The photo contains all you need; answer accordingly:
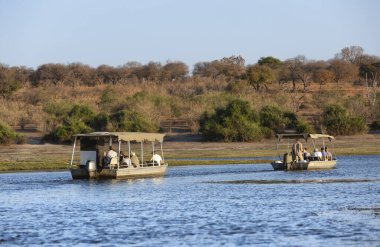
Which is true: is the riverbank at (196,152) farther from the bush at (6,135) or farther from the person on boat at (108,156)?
the person on boat at (108,156)

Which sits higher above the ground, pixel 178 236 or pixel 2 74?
pixel 2 74

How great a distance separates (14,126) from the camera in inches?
3204

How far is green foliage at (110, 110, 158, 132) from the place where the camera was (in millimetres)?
74875

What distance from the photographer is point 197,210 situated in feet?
108

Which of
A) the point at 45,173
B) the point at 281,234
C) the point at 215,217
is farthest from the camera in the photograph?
the point at 45,173

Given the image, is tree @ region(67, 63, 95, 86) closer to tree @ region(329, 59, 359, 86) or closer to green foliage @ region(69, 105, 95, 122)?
tree @ region(329, 59, 359, 86)

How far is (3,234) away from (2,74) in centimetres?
8921

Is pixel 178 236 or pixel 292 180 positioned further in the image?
pixel 292 180

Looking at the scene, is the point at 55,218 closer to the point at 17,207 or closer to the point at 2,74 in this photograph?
the point at 17,207

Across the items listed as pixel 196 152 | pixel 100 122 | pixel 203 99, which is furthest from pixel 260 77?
pixel 196 152

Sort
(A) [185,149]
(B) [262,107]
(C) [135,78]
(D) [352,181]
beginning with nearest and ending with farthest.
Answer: (D) [352,181]
(A) [185,149]
(B) [262,107]
(C) [135,78]

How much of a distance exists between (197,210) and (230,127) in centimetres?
3947

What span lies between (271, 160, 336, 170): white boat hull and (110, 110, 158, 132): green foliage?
22.8 metres

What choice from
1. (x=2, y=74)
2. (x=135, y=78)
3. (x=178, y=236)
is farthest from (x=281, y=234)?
(x=135, y=78)
